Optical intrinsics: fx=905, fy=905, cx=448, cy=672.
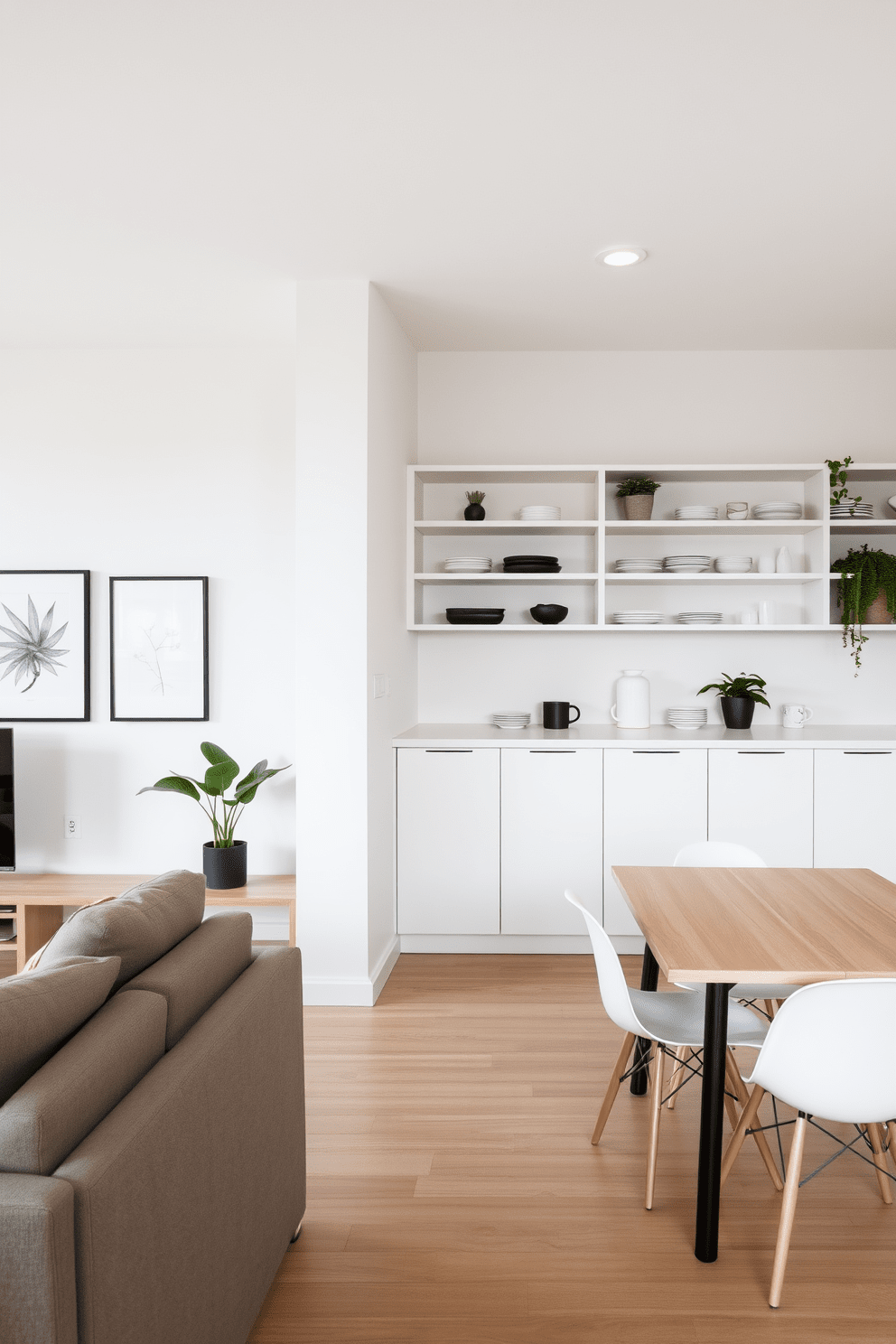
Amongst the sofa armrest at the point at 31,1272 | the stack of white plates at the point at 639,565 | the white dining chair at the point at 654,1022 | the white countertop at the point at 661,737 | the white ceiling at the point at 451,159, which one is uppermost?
the white ceiling at the point at 451,159

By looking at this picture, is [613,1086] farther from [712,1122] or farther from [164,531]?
[164,531]

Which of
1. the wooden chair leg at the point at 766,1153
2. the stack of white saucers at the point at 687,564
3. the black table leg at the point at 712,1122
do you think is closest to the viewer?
the black table leg at the point at 712,1122

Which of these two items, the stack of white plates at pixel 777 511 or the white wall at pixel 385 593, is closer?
the white wall at pixel 385 593

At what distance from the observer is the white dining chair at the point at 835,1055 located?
175 centimetres

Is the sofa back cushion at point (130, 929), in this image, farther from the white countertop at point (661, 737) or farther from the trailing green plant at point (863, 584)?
the trailing green plant at point (863, 584)

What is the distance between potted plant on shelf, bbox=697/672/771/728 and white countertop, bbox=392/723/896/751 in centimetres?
5

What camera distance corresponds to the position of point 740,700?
13.9 ft

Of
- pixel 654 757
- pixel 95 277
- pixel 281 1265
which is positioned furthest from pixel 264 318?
pixel 281 1265

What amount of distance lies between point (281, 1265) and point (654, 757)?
256 centimetres

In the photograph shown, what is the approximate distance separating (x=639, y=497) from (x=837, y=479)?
89 cm

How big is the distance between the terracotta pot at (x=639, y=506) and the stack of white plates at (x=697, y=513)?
0.14m

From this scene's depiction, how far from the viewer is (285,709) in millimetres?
4379

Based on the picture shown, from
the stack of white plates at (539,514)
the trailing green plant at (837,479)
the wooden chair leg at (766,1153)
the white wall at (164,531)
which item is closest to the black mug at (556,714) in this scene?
the stack of white plates at (539,514)

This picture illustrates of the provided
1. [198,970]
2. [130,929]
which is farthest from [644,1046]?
[130,929]
